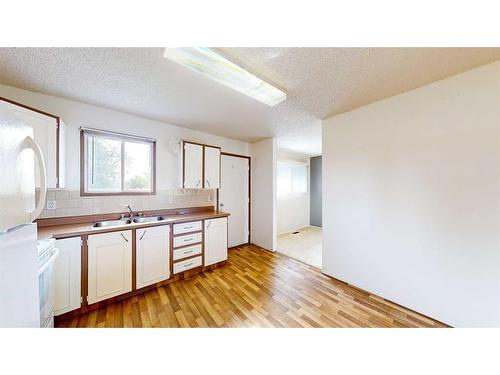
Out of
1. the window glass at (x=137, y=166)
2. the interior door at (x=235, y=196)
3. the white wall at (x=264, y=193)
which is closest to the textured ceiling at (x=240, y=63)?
the window glass at (x=137, y=166)

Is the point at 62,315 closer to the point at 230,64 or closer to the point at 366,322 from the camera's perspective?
the point at 230,64

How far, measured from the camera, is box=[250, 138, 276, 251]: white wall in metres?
3.41

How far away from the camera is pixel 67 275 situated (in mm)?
1569

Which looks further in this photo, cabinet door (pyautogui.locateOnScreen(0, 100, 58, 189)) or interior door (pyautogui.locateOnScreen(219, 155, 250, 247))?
interior door (pyautogui.locateOnScreen(219, 155, 250, 247))

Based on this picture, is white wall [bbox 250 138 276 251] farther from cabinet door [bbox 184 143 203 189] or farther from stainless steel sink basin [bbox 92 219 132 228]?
stainless steel sink basin [bbox 92 219 132 228]

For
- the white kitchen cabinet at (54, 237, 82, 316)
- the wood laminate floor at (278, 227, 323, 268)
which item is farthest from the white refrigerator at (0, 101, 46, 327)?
the wood laminate floor at (278, 227, 323, 268)

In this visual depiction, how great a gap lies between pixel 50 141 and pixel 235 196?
267cm

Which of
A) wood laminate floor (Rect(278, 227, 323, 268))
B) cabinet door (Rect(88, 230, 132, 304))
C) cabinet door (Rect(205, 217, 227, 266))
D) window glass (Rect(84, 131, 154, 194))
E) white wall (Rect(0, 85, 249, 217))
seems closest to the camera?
cabinet door (Rect(88, 230, 132, 304))

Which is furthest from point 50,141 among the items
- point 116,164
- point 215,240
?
point 215,240

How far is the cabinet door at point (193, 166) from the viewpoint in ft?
8.71

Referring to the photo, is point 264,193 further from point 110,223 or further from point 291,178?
point 110,223

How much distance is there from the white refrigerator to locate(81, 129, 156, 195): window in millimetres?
1650

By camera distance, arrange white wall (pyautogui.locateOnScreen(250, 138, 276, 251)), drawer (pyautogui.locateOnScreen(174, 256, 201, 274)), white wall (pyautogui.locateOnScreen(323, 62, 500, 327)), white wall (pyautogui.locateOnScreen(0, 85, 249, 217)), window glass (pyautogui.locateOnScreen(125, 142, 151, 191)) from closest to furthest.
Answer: white wall (pyautogui.locateOnScreen(323, 62, 500, 327))
white wall (pyautogui.locateOnScreen(0, 85, 249, 217))
drawer (pyautogui.locateOnScreen(174, 256, 201, 274))
window glass (pyautogui.locateOnScreen(125, 142, 151, 191))
white wall (pyautogui.locateOnScreen(250, 138, 276, 251))

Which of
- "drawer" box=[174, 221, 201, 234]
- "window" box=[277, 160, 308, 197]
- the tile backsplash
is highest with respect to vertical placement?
"window" box=[277, 160, 308, 197]
